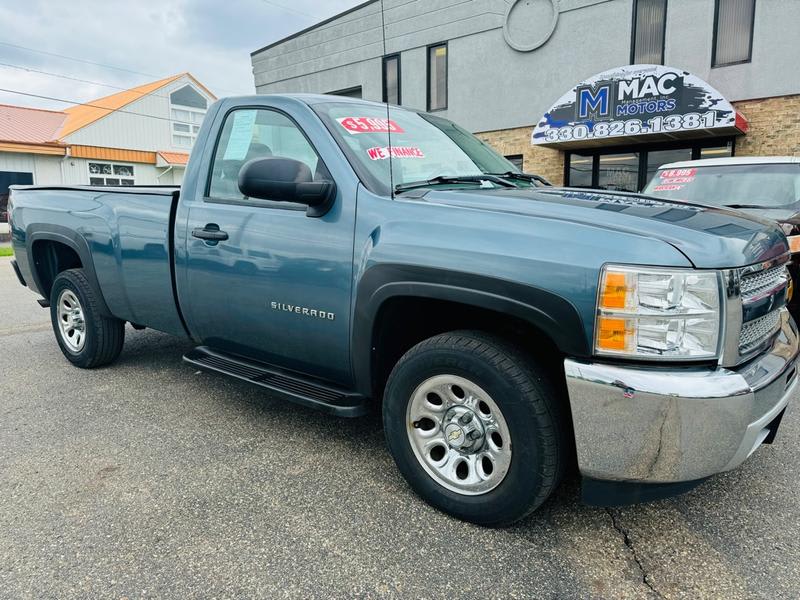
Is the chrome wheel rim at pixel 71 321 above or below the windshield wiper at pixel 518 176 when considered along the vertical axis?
below

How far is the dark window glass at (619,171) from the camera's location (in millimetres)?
12820

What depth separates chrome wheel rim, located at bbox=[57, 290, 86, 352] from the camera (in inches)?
184

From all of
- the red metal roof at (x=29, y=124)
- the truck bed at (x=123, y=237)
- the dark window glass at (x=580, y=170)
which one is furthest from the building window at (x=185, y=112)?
the truck bed at (x=123, y=237)

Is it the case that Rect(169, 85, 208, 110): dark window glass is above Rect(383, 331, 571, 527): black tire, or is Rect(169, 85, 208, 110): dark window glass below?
above

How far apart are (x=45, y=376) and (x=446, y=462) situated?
353 cm

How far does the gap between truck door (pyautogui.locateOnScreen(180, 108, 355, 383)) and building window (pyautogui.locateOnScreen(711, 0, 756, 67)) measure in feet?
37.3

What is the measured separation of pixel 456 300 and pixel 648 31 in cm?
1235

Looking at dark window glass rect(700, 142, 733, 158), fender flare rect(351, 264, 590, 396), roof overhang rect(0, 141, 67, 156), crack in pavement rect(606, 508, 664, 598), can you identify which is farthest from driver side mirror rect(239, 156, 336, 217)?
roof overhang rect(0, 141, 67, 156)

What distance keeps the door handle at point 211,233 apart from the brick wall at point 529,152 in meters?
11.3

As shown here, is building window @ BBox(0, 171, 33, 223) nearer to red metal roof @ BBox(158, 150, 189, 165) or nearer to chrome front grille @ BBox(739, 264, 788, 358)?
red metal roof @ BBox(158, 150, 189, 165)

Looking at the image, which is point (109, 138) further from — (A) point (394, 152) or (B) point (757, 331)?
(B) point (757, 331)

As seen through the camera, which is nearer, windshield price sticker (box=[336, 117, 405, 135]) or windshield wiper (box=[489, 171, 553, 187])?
windshield price sticker (box=[336, 117, 405, 135])

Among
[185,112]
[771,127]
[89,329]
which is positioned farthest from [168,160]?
[89,329]

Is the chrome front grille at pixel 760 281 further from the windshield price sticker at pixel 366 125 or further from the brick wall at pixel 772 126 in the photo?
the brick wall at pixel 772 126
